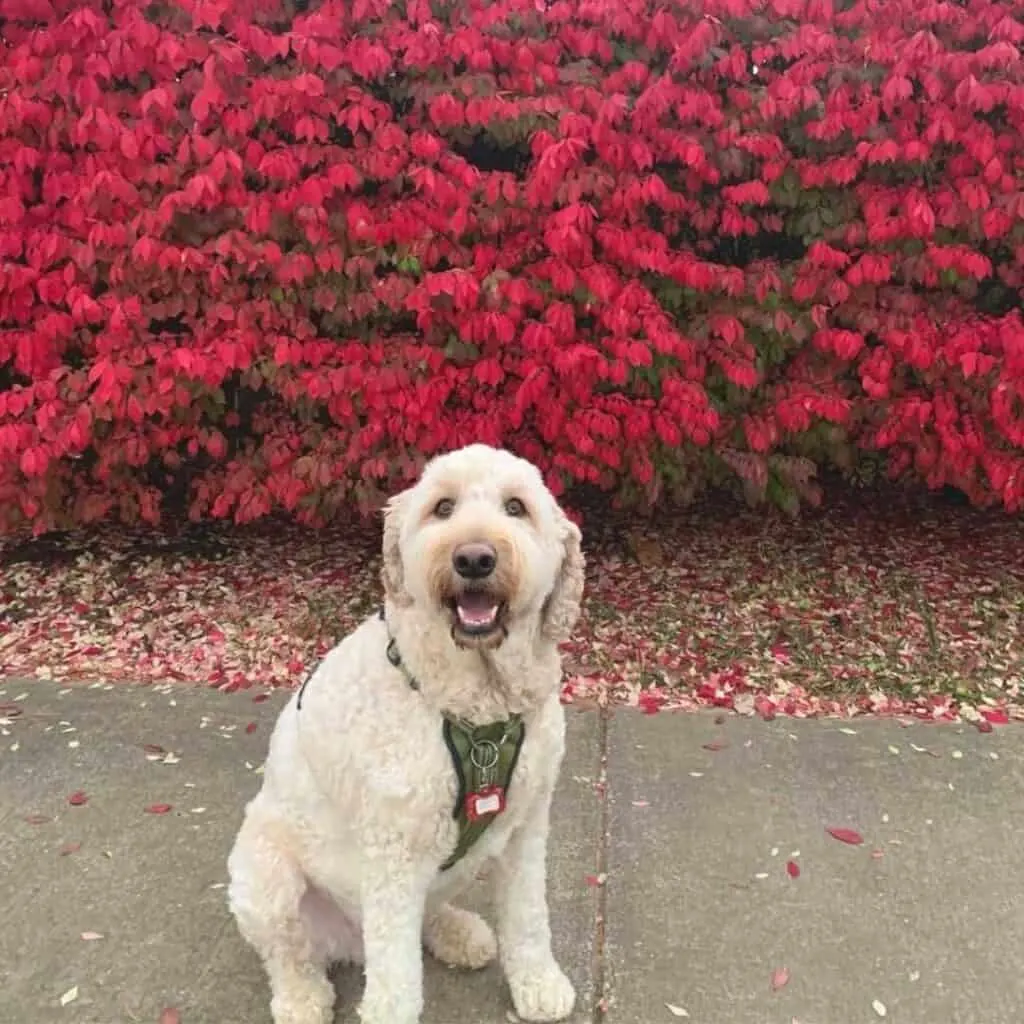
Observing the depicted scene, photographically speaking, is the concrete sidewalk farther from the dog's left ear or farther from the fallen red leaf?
the dog's left ear

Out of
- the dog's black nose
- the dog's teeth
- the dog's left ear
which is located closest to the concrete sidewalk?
the dog's left ear

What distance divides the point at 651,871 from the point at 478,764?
3.53ft

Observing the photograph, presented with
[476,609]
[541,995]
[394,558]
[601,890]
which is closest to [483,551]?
[476,609]

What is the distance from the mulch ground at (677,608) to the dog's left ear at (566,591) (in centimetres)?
184

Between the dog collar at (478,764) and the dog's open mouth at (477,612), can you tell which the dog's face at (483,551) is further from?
the dog collar at (478,764)

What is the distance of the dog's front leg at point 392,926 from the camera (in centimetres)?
215

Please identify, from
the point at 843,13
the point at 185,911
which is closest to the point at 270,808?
the point at 185,911

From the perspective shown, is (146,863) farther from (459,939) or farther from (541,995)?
(541,995)

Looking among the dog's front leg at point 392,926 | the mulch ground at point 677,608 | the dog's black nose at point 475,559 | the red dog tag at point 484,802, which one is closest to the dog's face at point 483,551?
the dog's black nose at point 475,559

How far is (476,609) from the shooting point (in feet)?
6.71

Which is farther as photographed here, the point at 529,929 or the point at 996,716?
the point at 996,716

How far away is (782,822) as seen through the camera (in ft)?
10.5

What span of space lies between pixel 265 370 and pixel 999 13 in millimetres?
3248

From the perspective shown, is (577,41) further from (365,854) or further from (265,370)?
(365,854)
